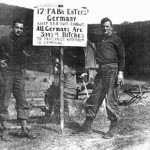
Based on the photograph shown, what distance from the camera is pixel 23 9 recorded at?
32.1 ft

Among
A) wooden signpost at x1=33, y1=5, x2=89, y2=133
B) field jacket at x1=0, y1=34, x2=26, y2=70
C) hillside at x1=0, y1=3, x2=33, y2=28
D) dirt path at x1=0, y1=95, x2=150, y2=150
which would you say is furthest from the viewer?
hillside at x1=0, y1=3, x2=33, y2=28

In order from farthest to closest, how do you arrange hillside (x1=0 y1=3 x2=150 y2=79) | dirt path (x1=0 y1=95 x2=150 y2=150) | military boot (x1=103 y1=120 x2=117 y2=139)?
1. hillside (x1=0 y1=3 x2=150 y2=79)
2. military boot (x1=103 y1=120 x2=117 y2=139)
3. dirt path (x1=0 y1=95 x2=150 y2=150)

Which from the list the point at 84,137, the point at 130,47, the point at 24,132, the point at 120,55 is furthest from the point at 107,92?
the point at 130,47

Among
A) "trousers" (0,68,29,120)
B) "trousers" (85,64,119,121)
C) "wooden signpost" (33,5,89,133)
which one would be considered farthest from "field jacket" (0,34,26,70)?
"trousers" (85,64,119,121)

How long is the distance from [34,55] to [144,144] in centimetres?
1010

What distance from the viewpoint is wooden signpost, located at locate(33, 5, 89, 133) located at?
223 inches

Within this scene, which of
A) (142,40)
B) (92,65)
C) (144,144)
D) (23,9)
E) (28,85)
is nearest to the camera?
(144,144)

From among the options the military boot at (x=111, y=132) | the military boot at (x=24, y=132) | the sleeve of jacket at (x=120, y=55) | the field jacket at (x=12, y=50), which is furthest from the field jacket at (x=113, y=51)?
the military boot at (x=24, y=132)

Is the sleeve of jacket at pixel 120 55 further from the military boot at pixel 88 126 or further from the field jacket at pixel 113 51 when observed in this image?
the military boot at pixel 88 126

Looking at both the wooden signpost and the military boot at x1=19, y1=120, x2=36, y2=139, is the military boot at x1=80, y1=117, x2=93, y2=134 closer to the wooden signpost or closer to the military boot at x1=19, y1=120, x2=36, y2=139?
the military boot at x1=19, y1=120, x2=36, y2=139

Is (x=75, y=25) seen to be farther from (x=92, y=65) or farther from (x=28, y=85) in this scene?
(x=92, y=65)

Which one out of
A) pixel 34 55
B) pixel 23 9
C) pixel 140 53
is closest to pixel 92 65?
pixel 34 55

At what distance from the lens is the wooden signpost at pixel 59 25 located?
566cm

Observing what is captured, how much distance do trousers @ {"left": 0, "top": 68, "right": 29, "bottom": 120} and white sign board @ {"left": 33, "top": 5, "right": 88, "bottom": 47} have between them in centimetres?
76
